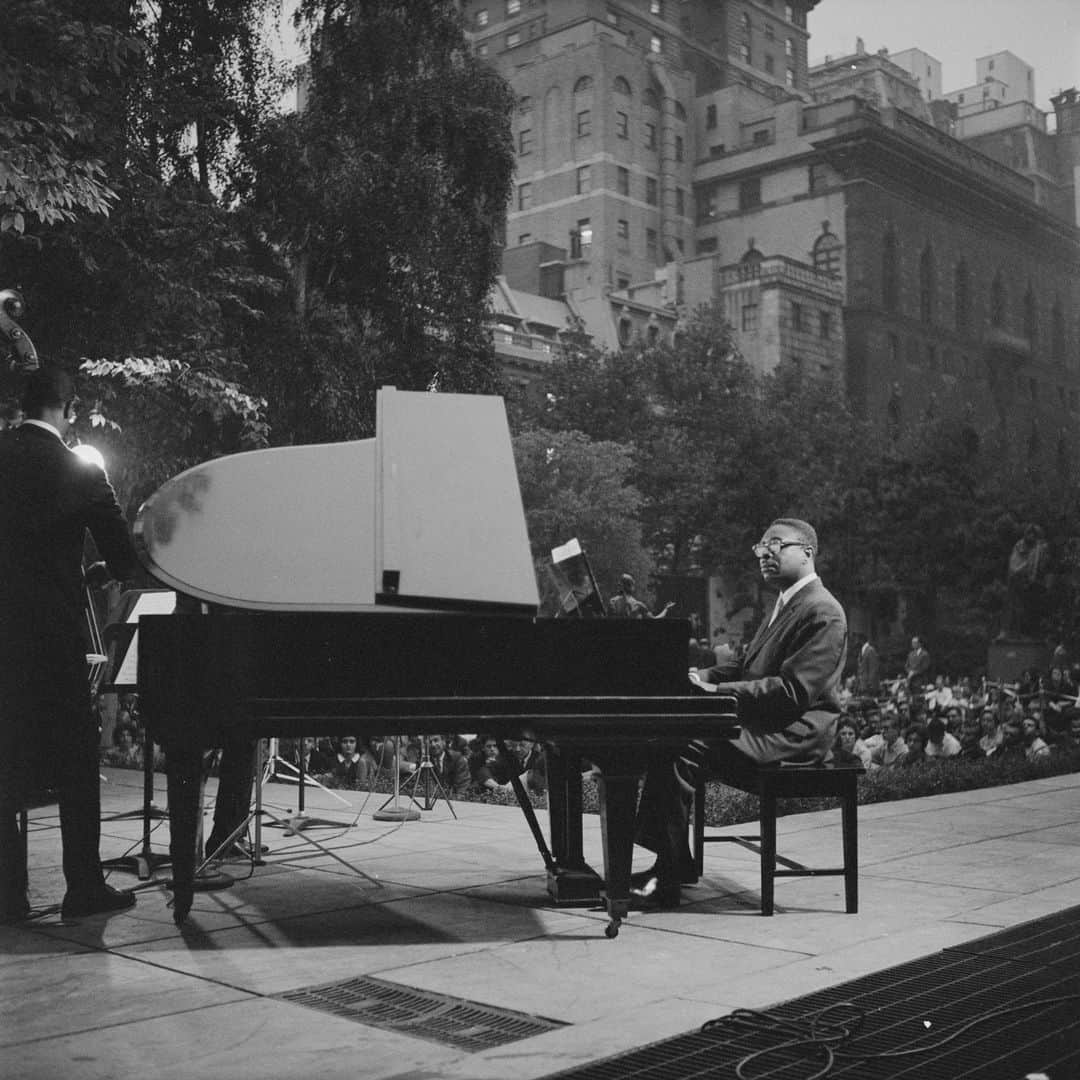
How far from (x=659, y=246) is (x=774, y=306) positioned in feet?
49.2

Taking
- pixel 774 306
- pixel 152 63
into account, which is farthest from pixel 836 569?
pixel 152 63

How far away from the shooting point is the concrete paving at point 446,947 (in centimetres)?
Answer: 383

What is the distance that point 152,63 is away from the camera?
20.0 metres

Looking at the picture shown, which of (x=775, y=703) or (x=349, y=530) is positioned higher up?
(x=349, y=530)

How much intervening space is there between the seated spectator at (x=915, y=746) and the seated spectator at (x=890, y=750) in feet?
0.22

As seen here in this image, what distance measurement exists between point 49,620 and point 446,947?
2.10 metres

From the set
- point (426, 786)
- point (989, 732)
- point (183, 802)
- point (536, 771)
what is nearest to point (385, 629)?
point (183, 802)

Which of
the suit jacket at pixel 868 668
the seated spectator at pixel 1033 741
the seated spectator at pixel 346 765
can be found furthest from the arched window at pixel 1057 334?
the seated spectator at pixel 346 765

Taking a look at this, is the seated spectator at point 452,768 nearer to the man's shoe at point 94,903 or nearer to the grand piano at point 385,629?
the man's shoe at point 94,903

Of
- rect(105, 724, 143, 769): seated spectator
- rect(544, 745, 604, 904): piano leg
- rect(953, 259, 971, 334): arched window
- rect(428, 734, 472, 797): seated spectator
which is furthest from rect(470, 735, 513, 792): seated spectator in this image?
rect(953, 259, 971, 334): arched window

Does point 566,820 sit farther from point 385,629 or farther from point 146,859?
point 146,859

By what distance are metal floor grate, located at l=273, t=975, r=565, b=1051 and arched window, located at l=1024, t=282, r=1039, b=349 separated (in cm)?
7454

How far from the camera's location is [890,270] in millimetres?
68000

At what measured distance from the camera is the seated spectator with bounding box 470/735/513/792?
479 inches
